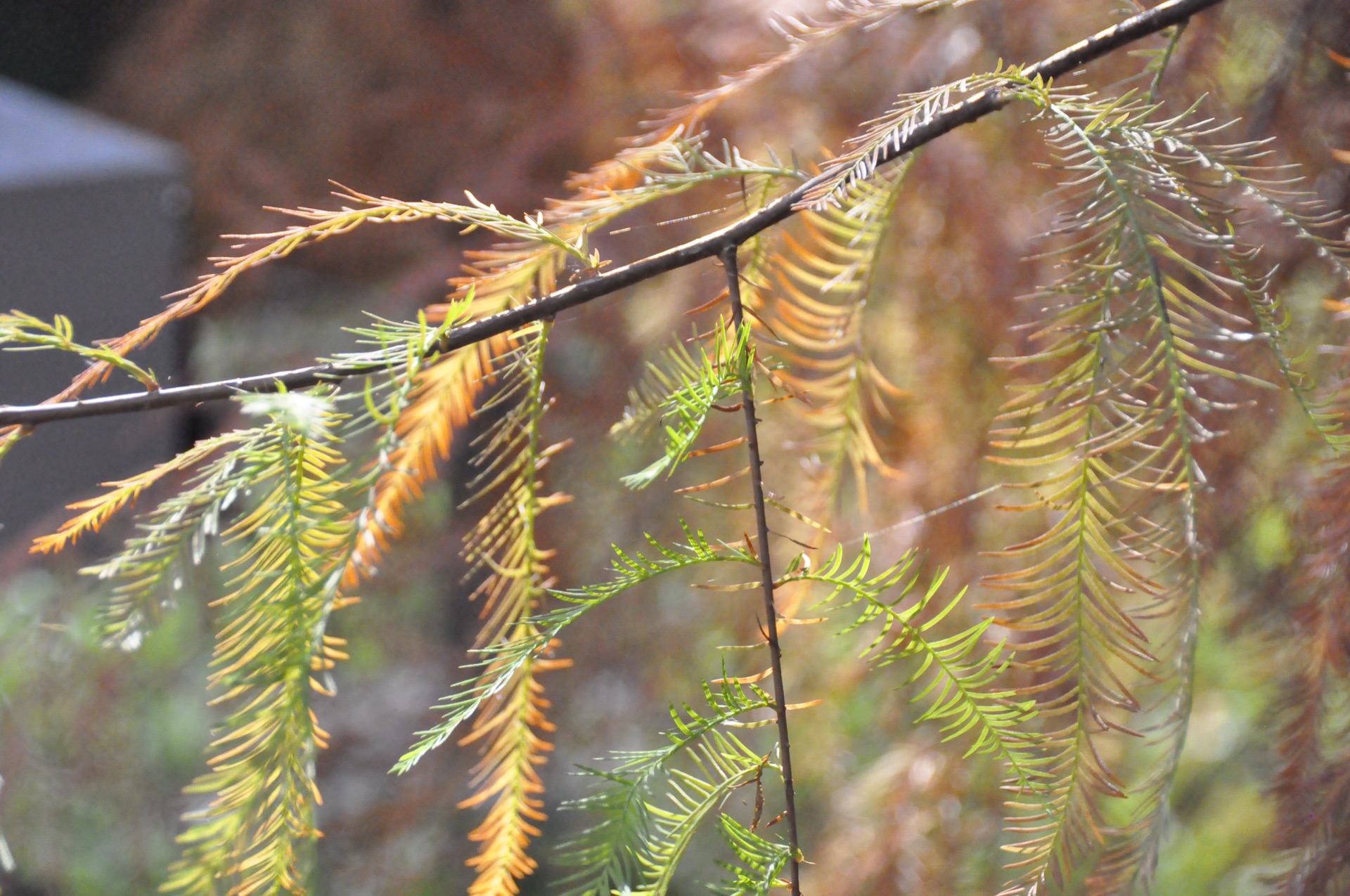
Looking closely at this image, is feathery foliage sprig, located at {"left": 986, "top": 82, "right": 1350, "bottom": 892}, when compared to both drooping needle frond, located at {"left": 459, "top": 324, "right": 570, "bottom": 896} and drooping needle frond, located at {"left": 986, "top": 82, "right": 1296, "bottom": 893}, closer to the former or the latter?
drooping needle frond, located at {"left": 986, "top": 82, "right": 1296, "bottom": 893}

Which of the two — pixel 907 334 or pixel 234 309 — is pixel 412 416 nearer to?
pixel 907 334

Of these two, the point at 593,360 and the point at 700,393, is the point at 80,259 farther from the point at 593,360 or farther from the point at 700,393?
the point at 700,393

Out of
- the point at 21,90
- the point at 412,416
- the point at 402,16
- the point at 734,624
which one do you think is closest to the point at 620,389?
the point at 734,624

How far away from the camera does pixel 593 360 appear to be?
1097mm

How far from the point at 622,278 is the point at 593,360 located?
832mm

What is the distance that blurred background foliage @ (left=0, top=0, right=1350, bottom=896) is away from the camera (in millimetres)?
549

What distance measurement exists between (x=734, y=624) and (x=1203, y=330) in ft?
2.78

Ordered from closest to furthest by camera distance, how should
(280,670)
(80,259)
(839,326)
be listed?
(280,670)
(839,326)
(80,259)

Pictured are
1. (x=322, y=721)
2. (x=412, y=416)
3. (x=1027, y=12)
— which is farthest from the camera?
(x=322, y=721)

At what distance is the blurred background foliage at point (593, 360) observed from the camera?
1.80 ft

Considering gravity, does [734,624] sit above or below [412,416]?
below

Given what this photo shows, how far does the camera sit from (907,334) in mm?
922

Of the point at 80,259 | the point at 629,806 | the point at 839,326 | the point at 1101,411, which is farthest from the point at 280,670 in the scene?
the point at 80,259

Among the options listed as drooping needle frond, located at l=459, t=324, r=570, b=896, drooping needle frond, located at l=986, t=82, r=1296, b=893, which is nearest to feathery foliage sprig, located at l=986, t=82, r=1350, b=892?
drooping needle frond, located at l=986, t=82, r=1296, b=893
